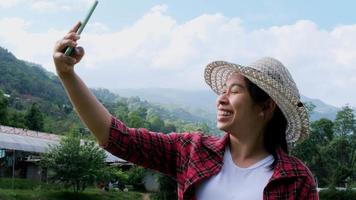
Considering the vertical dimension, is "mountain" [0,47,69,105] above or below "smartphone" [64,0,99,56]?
above

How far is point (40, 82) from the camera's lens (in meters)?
68.6

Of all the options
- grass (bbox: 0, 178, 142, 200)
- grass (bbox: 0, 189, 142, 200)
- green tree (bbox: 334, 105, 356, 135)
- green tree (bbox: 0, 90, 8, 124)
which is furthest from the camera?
green tree (bbox: 334, 105, 356, 135)

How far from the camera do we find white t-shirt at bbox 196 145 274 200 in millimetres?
1641

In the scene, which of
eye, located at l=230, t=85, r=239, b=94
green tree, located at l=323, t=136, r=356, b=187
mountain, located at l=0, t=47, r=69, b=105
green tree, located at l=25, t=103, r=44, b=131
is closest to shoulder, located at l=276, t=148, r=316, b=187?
eye, located at l=230, t=85, r=239, b=94

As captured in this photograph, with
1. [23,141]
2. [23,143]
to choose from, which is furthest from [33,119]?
[23,143]

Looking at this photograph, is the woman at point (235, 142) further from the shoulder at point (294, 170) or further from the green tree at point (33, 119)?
the green tree at point (33, 119)

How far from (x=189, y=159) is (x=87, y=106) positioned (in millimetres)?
376

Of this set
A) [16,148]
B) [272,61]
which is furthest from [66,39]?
[16,148]

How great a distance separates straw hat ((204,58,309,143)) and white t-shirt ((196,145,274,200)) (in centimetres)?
20

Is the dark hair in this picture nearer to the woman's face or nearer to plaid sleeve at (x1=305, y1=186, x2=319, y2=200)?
the woman's face

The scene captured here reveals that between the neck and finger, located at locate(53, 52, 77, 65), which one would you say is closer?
finger, located at locate(53, 52, 77, 65)

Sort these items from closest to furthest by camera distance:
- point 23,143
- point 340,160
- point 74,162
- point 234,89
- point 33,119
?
point 234,89 < point 74,162 < point 23,143 < point 340,160 < point 33,119

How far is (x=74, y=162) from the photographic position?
72.4ft

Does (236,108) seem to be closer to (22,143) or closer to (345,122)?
(22,143)
